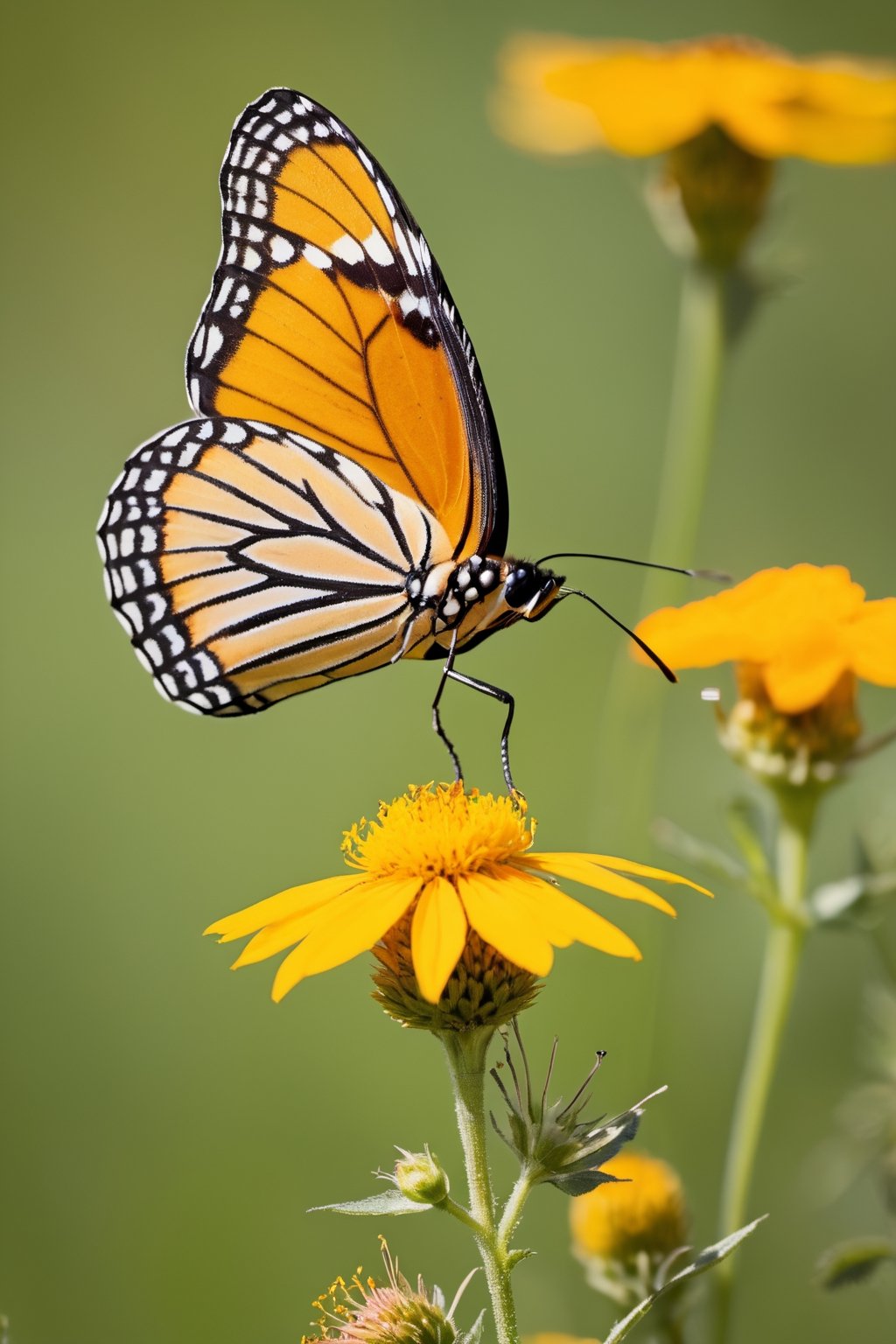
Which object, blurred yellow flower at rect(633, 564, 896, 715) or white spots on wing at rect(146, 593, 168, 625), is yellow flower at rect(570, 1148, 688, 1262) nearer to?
blurred yellow flower at rect(633, 564, 896, 715)

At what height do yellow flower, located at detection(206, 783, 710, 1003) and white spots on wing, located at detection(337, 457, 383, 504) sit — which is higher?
white spots on wing, located at detection(337, 457, 383, 504)

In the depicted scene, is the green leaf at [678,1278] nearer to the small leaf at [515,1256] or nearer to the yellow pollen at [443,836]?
the small leaf at [515,1256]

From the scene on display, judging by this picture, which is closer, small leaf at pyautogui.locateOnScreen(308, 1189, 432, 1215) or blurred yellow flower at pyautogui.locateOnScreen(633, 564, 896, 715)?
small leaf at pyautogui.locateOnScreen(308, 1189, 432, 1215)

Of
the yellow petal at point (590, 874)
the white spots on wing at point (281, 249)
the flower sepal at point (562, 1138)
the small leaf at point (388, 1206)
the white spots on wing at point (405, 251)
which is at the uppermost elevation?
the white spots on wing at point (281, 249)

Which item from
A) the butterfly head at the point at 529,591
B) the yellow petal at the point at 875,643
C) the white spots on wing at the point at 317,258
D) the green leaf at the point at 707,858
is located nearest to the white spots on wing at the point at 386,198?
the white spots on wing at the point at 317,258

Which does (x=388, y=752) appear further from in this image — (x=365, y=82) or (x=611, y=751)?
(x=365, y=82)

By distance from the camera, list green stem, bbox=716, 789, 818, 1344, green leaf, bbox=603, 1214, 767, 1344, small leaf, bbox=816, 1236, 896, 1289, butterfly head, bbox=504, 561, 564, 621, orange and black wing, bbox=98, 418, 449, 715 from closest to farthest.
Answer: green leaf, bbox=603, 1214, 767, 1344, small leaf, bbox=816, 1236, 896, 1289, green stem, bbox=716, 789, 818, 1344, butterfly head, bbox=504, 561, 564, 621, orange and black wing, bbox=98, 418, 449, 715

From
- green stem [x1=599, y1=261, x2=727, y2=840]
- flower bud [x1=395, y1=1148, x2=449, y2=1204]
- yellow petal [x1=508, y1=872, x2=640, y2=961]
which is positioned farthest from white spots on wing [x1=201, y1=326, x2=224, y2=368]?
flower bud [x1=395, y1=1148, x2=449, y2=1204]

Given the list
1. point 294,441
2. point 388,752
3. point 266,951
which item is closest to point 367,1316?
point 266,951
